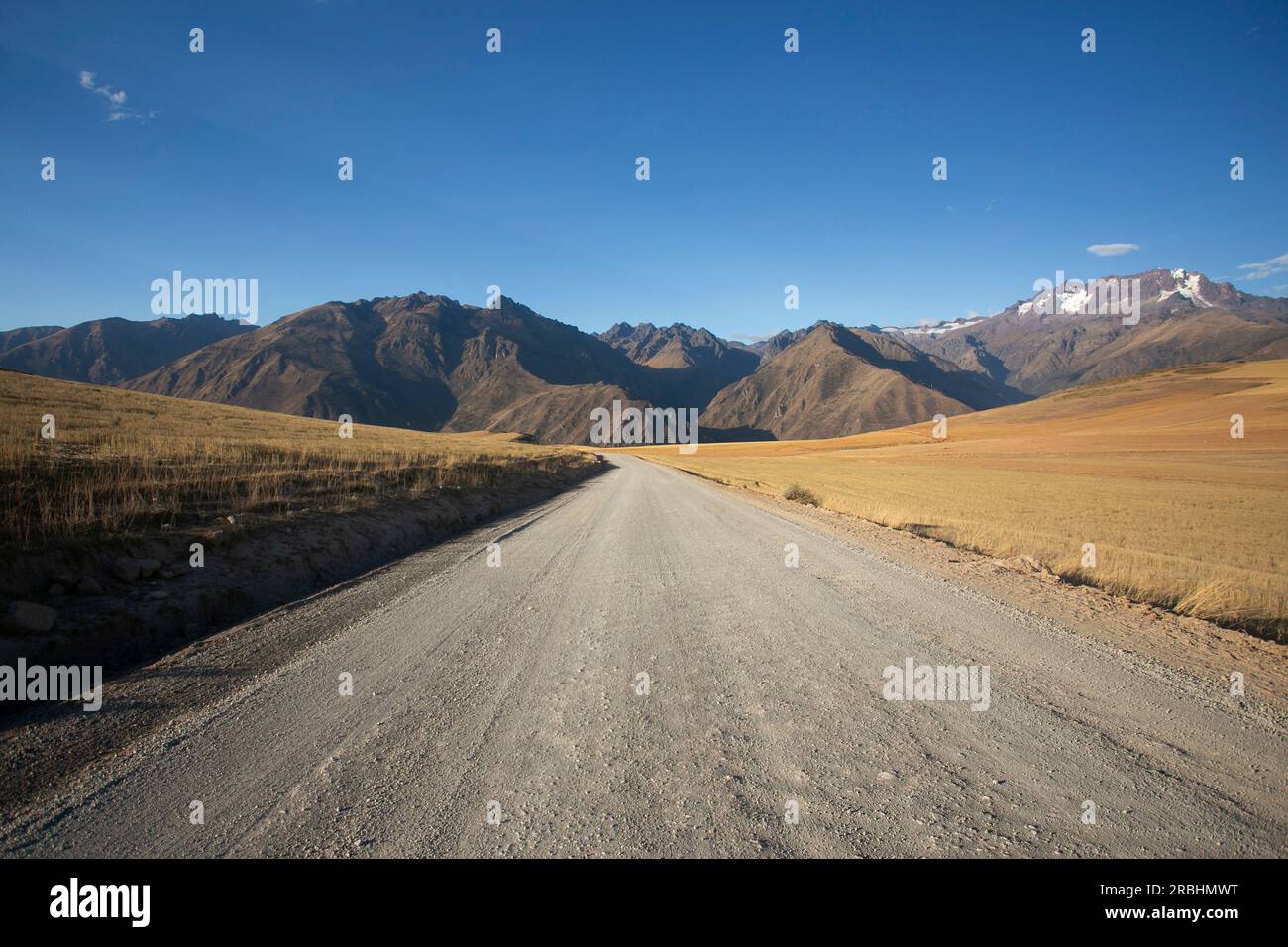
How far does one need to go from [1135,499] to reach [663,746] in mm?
33516

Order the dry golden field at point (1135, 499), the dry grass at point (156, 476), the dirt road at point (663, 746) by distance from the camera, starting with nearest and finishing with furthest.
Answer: the dirt road at point (663, 746) < the dry grass at point (156, 476) < the dry golden field at point (1135, 499)

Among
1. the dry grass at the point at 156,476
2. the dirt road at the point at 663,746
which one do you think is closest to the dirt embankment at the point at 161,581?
the dry grass at the point at 156,476

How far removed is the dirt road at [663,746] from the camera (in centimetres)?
262

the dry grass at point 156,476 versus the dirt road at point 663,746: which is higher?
the dry grass at point 156,476

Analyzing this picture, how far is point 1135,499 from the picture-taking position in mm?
26516

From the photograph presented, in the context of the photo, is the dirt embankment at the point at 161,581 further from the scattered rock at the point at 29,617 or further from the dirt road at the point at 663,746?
the dirt road at the point at 663,746

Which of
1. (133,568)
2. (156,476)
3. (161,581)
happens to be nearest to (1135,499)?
(161,581)

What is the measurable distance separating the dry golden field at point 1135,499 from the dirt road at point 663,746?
4374mm

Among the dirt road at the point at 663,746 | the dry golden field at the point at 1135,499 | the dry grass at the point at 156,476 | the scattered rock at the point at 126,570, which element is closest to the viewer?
the dirt road at the point at 663,746

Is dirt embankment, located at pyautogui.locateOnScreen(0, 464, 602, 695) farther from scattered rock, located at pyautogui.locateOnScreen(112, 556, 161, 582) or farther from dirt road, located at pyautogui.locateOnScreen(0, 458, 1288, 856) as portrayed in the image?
dirt road, located at pyautogui.locateOnScreen(0, 458, 1288, 856)
